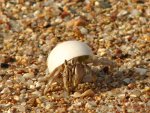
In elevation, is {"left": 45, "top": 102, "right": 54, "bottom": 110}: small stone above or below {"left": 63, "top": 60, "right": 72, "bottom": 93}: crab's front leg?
below

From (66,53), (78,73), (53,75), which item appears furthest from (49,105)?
(66,53)

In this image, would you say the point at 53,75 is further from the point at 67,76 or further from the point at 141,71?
the point at 141,71

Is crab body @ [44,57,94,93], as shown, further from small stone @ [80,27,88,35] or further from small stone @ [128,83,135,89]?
small stone @ [80,27,88,35]

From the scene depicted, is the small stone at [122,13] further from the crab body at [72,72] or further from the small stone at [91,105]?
the small stone at [91,105]

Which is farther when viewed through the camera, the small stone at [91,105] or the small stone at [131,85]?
the small stone at [131,85]

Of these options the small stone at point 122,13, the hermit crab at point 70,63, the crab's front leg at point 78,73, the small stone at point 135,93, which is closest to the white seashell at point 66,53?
the hermit crab at point 70,63

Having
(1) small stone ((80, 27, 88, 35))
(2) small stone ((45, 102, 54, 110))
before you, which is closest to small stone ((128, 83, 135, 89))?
(2) small stone ((45, 102, 54, 110))

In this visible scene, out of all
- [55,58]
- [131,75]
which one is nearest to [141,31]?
[131,75]
